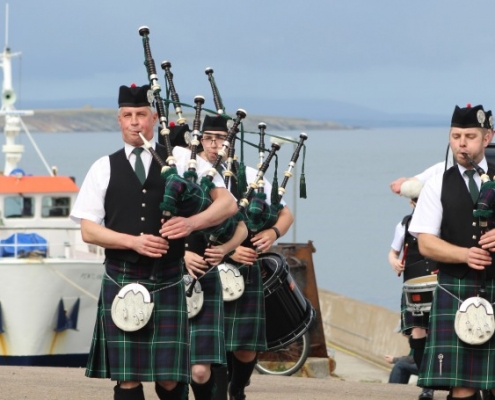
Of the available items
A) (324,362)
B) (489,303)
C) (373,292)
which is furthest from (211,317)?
(373,292)

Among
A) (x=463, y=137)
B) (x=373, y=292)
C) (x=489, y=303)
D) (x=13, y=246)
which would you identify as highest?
(x=463, y=137)

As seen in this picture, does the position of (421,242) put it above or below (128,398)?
above

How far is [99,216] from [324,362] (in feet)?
27.8

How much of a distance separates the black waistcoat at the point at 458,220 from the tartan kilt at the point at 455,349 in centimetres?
5

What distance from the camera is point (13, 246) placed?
21703 mm

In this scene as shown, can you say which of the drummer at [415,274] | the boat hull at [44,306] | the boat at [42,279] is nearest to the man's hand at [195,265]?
the drummer at [415,274]

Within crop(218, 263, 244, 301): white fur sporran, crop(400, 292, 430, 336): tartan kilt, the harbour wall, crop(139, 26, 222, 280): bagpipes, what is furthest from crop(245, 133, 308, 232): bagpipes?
the harbour wall

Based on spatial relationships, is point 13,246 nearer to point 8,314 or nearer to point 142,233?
point 8,314

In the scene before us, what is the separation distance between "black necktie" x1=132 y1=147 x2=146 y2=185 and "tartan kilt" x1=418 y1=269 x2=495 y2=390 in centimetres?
134

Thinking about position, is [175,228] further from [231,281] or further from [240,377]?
[240,377]

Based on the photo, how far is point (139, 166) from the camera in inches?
252

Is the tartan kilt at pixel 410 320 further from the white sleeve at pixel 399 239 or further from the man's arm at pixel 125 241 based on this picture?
the man's arm at pixel 125 241

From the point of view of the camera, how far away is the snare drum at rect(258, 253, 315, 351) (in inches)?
354

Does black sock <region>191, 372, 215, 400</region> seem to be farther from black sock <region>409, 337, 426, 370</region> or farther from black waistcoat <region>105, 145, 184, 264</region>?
black sock <region>409, 337, 426, 370</region>
